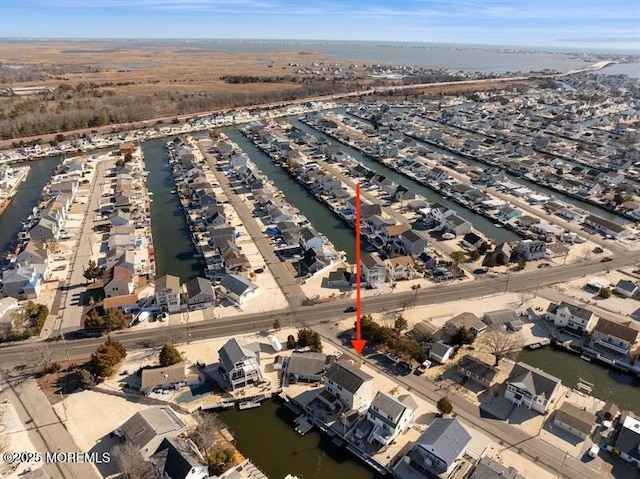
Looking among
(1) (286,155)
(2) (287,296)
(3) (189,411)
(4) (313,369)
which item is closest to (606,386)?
(4) (313,369)

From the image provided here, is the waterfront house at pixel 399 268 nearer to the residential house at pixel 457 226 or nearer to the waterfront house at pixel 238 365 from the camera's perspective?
the residential house at pixel 457 226

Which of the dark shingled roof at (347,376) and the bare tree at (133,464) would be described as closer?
the bare tree at (133,464)

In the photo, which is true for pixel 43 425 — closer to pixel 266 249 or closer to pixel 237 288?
pixel 237 288

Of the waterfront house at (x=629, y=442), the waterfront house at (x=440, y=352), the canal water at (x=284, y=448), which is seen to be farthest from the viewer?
the waterfront house at (x=440, y=352)

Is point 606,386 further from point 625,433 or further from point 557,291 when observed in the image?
point 557,291

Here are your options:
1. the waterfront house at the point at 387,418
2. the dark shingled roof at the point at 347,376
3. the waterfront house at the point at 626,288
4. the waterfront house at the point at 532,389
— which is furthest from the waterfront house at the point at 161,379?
the waterfront house at the point at 626,288

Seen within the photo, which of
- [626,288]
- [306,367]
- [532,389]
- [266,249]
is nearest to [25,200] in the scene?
[266,249]
